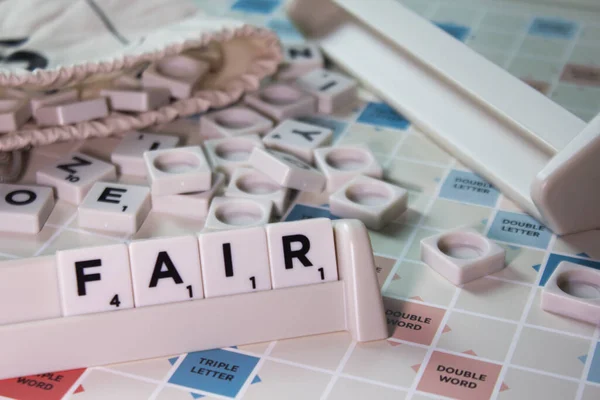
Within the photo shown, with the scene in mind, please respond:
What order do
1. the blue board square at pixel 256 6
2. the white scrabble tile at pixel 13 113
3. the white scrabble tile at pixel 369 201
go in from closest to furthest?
the white scrabble tile at pixel 369 201 → the white scrabble tile at pixel 13 113 → the blue board square at pixel 256 6

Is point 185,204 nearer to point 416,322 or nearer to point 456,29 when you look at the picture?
point 416,322

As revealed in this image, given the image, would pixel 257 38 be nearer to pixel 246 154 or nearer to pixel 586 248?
pixel 246 154

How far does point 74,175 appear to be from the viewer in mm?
1168

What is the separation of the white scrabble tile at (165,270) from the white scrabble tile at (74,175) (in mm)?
325

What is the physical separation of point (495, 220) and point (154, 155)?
0.47m

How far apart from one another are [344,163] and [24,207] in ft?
1.48

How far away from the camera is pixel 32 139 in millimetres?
1198

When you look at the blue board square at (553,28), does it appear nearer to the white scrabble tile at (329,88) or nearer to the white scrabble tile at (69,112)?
the white scrabble tile at (329,88)

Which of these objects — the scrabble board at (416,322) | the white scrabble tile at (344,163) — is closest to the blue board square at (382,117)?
the scrabble board at (416,322)

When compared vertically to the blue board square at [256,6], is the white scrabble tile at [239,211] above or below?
below

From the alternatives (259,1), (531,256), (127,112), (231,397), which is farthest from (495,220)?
(259,1)

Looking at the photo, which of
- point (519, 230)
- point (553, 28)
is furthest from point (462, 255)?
point (553, 28)

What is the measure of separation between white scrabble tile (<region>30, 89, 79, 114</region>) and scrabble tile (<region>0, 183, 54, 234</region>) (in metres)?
0.15

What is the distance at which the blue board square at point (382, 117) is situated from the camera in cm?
134
